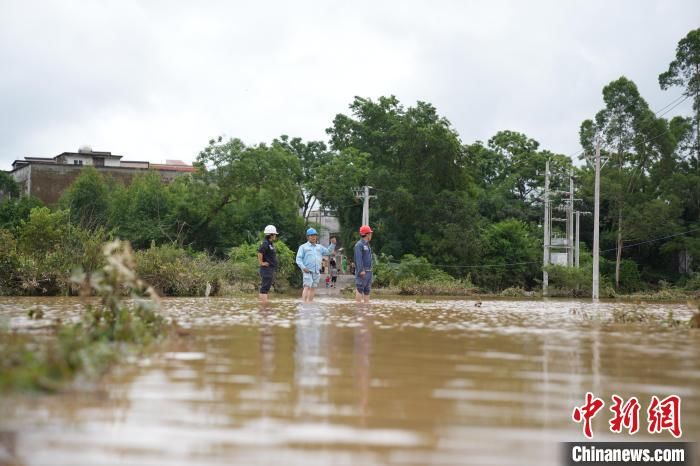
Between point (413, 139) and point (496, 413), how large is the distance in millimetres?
54324

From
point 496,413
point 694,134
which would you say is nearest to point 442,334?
point 496,413

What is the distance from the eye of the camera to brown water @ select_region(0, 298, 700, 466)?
4.12 meters

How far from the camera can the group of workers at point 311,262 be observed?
19141mm

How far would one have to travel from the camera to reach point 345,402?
5.39 meters

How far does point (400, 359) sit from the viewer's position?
25.3ft

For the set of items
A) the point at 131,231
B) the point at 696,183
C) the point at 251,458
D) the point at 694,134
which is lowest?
the point at 251,458

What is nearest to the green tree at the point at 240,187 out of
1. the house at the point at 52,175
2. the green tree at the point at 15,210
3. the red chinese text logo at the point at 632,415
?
the green tree at the point at 15,210

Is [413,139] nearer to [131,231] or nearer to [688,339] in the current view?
[131,231]

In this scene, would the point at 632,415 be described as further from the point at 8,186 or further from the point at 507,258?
the point at 8,186

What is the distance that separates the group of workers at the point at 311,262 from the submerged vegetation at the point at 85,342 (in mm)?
8360

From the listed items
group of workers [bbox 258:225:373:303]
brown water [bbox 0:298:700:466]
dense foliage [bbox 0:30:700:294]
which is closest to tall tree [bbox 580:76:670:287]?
dense foliage [bbox 0:30:700:294]

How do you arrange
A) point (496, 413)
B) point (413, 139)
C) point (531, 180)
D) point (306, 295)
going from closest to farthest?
point (496, 413)
point (306, 295)
point (413, 139)
point (531, 180)

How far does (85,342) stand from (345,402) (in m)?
2.58

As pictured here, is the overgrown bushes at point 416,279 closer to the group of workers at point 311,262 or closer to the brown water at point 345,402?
the group of workers at point 311,262
